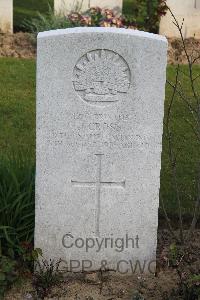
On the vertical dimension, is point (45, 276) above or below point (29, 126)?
below

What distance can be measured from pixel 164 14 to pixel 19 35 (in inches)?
80.8

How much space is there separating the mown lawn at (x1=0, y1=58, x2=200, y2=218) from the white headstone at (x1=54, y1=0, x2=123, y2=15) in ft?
4.74

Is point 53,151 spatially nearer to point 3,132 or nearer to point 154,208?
point 154,208

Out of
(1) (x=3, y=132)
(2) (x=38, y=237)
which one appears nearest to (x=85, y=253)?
(2) (x=38, y=237)

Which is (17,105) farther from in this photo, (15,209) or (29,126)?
(15,209)

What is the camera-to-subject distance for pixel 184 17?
33.1ft

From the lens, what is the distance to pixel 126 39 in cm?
380

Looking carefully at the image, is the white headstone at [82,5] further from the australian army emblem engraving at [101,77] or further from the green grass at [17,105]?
the australian army emblem engraving at [101,77]

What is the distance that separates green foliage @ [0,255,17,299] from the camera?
155 inches

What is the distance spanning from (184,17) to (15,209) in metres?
6.44

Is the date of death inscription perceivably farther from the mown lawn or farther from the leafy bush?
the leafy bush

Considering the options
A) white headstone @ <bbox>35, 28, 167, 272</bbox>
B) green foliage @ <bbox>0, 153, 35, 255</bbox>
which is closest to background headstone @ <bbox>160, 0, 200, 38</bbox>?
green foliage @ <bbox>0, 153, 35, 255</bbox>

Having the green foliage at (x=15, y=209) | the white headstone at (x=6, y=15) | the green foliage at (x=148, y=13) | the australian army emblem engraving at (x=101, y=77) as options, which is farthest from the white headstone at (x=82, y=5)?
the australian army emblem engraving at (x=101, y=77)

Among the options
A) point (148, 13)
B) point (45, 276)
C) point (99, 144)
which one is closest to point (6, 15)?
point (148, 13)
